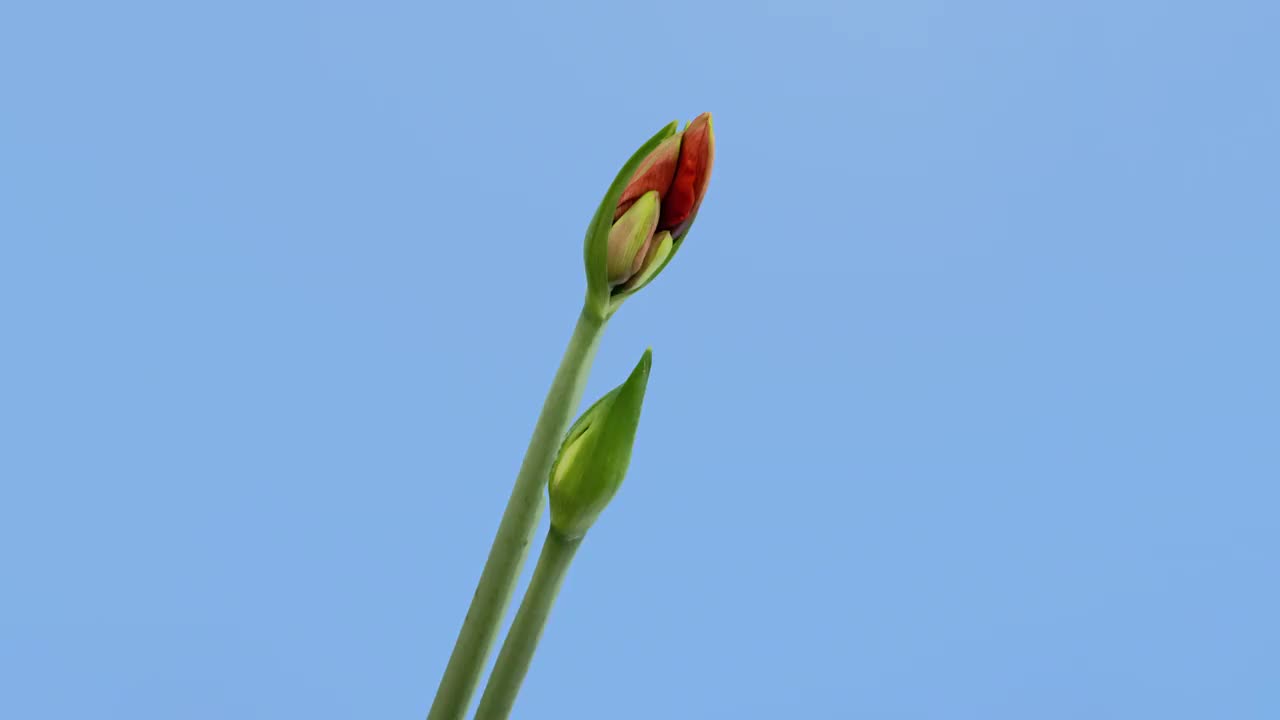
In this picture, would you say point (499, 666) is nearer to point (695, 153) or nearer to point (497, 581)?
point (497, 581)

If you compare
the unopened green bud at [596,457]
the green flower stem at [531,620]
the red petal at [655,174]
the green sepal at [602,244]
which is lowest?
the green flower stem at [531,620]

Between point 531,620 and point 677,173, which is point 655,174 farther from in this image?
point 531,620

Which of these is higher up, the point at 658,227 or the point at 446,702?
the point at 658,227

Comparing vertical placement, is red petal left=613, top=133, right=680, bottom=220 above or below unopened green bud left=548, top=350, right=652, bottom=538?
above

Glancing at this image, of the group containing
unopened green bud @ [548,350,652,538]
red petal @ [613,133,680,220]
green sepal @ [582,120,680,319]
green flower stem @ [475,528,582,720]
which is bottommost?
green flower stem @ [475,528,582,720]

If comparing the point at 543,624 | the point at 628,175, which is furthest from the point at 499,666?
the point at 628,175
